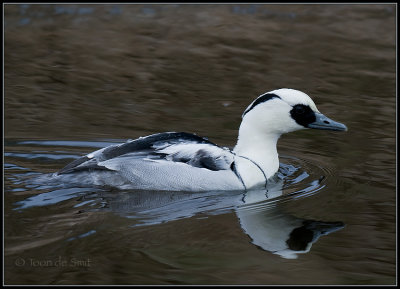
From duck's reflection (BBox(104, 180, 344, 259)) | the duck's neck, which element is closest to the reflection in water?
duck's reflection (BBox(104, 180, 344, 259))

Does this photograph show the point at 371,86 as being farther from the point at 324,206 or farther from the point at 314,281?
the point at 314,281

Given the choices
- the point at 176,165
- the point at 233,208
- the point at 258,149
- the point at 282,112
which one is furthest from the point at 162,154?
the point at 282,112

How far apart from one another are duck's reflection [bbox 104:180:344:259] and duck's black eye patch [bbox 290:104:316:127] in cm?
77

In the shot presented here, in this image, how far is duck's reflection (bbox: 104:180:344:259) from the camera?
21.7 ft

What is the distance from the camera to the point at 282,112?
809 centimetres

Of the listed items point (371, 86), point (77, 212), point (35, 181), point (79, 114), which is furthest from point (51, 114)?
point (371, 86)

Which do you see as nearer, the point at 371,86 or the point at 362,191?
the point at 362,191

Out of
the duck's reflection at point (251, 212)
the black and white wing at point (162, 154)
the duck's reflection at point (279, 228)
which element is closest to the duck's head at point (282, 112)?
the black and white wing at point (162, 154)

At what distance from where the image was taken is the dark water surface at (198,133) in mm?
6098

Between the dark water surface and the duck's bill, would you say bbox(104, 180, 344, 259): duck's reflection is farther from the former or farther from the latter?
the duck's bill

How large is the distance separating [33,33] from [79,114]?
4.34 meters

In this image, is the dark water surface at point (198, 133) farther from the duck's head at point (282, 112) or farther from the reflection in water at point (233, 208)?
the duck's head at point (282, 112)

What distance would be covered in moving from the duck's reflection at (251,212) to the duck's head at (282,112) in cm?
70

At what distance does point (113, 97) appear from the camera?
35.8 feet
